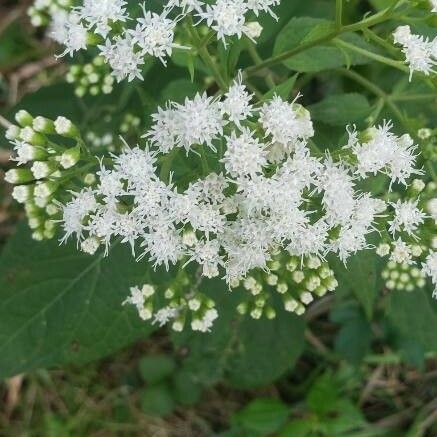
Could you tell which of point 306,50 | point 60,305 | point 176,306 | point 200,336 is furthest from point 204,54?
point 200,336

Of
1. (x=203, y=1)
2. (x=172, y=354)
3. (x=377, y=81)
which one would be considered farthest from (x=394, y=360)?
(x=203, y=1)

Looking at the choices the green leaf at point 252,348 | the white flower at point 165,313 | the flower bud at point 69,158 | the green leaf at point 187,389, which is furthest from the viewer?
the green leaf at point 187,389

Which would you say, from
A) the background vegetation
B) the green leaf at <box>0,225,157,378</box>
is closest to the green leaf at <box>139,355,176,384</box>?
the background vegetation

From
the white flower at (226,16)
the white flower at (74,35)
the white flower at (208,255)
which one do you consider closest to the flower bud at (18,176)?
the white flower at (74,35)

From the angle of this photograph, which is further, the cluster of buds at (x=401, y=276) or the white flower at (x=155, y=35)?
the cluster of buds at (x=401, y=276)

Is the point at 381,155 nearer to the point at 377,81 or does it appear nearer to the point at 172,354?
the point at 377,81

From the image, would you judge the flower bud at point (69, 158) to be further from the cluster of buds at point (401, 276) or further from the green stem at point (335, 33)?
the cluster of buds at point (401, 276)
